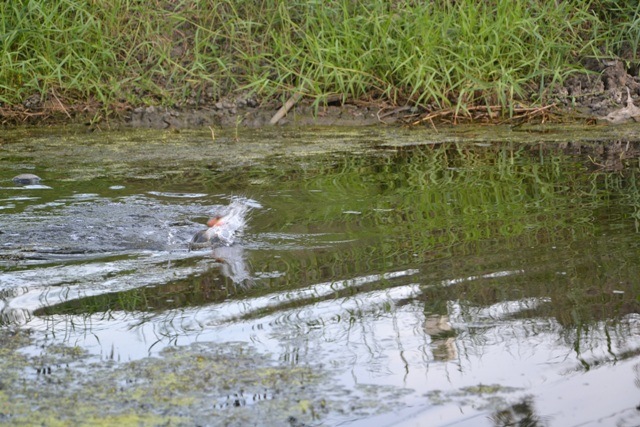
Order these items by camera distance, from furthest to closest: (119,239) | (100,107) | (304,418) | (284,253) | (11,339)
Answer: (100,107)
(119,239)
(284,253)
(11,339)
(304,418)

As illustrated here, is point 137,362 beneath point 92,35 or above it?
Result: beneath

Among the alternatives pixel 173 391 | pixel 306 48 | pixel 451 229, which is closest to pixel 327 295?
pixel 173 391

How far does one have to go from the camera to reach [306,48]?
26.1ft

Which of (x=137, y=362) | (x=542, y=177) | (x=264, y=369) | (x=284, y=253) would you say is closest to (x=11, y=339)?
(x=137, y=362)

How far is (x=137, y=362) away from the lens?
2656 mm

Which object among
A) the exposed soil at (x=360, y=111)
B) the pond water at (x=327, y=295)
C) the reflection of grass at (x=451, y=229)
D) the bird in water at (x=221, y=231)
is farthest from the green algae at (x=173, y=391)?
the exposed soil at (x=360, y=111)

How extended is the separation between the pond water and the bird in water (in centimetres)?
6

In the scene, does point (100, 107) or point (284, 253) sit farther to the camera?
point (100, 107)

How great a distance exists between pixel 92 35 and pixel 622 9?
4.09 meters

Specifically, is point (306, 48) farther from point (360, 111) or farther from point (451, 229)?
point (451, 229)

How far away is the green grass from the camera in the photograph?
24.6 feet

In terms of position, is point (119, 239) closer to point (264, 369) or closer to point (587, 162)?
point (264, 369)

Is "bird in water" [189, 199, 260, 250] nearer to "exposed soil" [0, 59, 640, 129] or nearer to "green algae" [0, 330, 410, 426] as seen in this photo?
"green algae" [0, 330, 410, 426]

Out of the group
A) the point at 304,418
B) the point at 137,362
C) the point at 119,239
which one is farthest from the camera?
the point at 119,239
